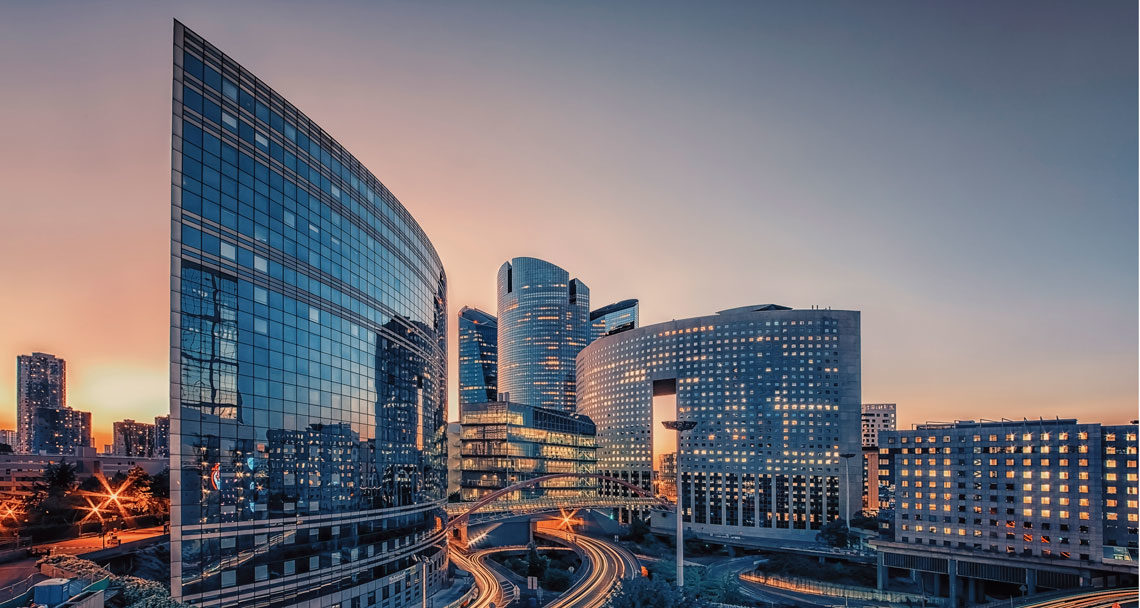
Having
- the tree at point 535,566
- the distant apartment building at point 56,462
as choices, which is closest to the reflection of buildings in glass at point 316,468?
the tree at point 535,566

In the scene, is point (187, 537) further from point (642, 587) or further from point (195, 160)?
point (642, 587)

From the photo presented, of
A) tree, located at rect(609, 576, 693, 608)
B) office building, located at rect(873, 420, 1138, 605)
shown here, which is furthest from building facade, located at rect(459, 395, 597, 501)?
tree, located at rect(609, 576, 693, 608)

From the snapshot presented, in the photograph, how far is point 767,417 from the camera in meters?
140

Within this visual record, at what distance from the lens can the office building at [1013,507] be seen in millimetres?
76875

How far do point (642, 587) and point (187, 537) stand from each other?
2729 centimetres

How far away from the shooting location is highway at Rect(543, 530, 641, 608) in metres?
63.7

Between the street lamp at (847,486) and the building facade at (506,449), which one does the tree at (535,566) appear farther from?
the street lamp at (847,486)

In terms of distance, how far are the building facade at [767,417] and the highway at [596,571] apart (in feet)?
101

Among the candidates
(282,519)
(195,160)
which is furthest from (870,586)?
(195,160)

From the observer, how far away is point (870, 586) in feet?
293

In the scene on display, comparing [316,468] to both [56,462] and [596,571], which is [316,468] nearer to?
[596,571]

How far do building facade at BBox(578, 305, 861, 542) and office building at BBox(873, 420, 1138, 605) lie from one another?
4175 cm

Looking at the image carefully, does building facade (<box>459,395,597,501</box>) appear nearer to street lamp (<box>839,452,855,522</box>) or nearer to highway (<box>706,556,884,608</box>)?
highway (<box>706,556,884,608</box>)

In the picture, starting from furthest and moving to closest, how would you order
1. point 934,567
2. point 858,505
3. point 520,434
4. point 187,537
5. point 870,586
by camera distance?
1. point 858,505
2. point 520,434
3. point 870,586
4. point 934,567
5. point 187,537
